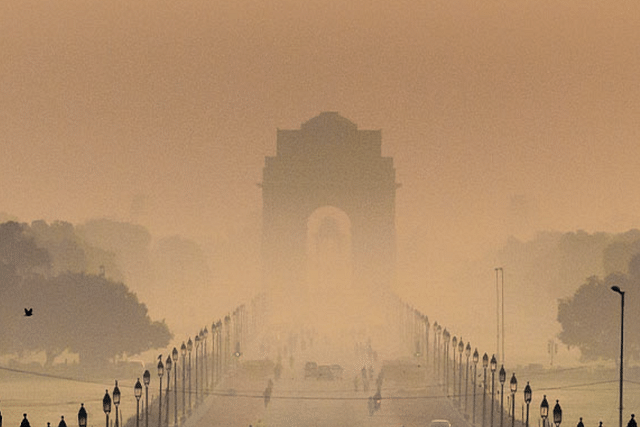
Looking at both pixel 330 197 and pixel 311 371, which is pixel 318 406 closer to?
pixel 311 371

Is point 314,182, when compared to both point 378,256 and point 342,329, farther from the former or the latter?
point 342,329

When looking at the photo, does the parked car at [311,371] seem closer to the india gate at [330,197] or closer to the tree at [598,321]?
the tree at [598,321]

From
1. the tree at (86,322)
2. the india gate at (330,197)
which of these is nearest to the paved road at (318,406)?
the tree at (86,322)

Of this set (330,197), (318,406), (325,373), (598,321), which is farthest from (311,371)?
(330,197)

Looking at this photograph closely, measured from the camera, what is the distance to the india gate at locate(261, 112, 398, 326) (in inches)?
6196

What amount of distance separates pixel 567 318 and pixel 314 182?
6925cm

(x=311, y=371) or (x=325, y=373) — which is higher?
(x=311, y=371)

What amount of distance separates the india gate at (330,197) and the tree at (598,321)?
64.4 metres

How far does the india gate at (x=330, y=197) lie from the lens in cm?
15738

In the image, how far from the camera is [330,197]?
160 m

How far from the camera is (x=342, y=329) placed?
444 feet

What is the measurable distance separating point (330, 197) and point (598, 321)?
71561 millimetres

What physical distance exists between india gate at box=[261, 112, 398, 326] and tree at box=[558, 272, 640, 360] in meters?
64.4

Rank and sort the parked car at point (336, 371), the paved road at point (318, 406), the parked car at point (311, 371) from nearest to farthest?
1. the paved road at point (318, 406)
2. the parked car at point (311, 371)
3. the parked car at point (336, 371)
